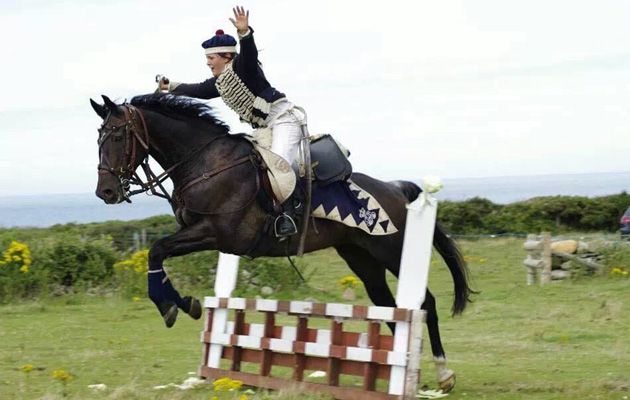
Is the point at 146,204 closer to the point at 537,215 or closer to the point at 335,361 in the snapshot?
the point at 537,215

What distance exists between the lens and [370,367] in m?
6.60

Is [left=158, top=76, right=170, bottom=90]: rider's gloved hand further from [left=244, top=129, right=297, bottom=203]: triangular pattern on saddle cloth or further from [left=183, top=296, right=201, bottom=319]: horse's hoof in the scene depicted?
[left=183, top=296, right=201, bottom=319]: horse's hoof

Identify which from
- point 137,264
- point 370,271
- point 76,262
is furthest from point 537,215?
point 370,271

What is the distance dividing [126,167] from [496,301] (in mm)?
7602

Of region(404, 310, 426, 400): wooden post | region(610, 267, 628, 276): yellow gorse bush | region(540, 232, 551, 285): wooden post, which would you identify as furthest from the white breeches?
region(610, 267, 628, 276): yellow gorse bush

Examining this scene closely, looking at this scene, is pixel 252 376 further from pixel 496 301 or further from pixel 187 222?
pixel 496 301

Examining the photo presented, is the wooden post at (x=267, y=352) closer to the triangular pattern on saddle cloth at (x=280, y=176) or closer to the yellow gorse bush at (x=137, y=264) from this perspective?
the triangular pattern on saddle cloth at (x=280, y=176)

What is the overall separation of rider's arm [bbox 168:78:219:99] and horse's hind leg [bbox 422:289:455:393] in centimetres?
245

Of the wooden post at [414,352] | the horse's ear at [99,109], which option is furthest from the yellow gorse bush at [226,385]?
the horse's ear at [99,109]

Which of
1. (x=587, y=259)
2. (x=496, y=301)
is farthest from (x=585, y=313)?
(x=587, y=259)

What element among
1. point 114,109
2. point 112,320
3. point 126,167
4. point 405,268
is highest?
point 114,109

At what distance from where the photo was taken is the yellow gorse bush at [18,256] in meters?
13.8

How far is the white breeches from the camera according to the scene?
7117mm

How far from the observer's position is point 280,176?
693cm
